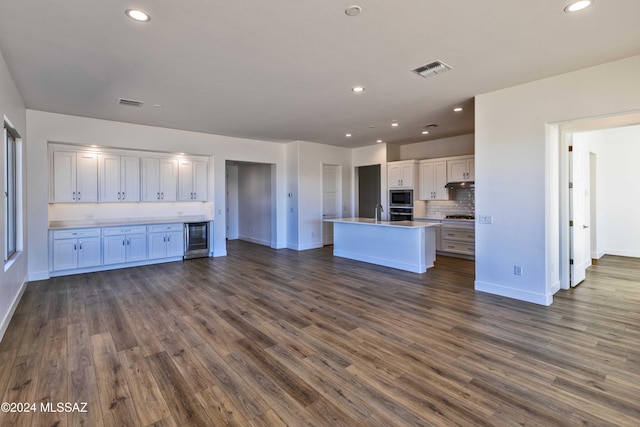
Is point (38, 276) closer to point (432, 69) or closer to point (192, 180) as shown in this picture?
point (192, 180)

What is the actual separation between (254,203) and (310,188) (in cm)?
228

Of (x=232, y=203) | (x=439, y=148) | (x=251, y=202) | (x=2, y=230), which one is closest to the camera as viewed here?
(x=2, y=230)

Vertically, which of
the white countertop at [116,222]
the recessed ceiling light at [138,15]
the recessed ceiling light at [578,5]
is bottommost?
the white countertop at [116,222]

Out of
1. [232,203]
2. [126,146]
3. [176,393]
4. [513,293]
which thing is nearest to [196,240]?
[126,146]

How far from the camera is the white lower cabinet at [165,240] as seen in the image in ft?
20.6

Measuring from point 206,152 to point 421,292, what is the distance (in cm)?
547

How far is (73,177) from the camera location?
561 cm

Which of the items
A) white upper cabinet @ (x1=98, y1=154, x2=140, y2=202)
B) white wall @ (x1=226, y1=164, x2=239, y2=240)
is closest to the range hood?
white wall @ (x1=226, y1=164, x2=239, y2=240)

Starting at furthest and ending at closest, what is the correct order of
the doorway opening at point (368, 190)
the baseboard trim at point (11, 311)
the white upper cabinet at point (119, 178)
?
the doorway opening at point (368, 190)
the white upper cabinet at point (119, 178)
the baseboard trim at point (11, 311)

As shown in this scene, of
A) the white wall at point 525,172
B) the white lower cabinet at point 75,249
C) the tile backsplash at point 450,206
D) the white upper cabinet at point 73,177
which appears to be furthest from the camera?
the tile backsplash at point 450,206

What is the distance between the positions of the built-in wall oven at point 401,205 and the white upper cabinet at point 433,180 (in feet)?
1.05

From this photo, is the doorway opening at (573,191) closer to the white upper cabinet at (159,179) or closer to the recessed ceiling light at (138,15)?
the recessed ceiling light at (138,15)

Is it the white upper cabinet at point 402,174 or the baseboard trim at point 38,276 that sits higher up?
the white upper cabinet at point 402,174

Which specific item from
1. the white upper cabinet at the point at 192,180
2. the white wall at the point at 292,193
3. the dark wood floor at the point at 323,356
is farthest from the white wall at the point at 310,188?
the dark wood floor at the point at 323,356
